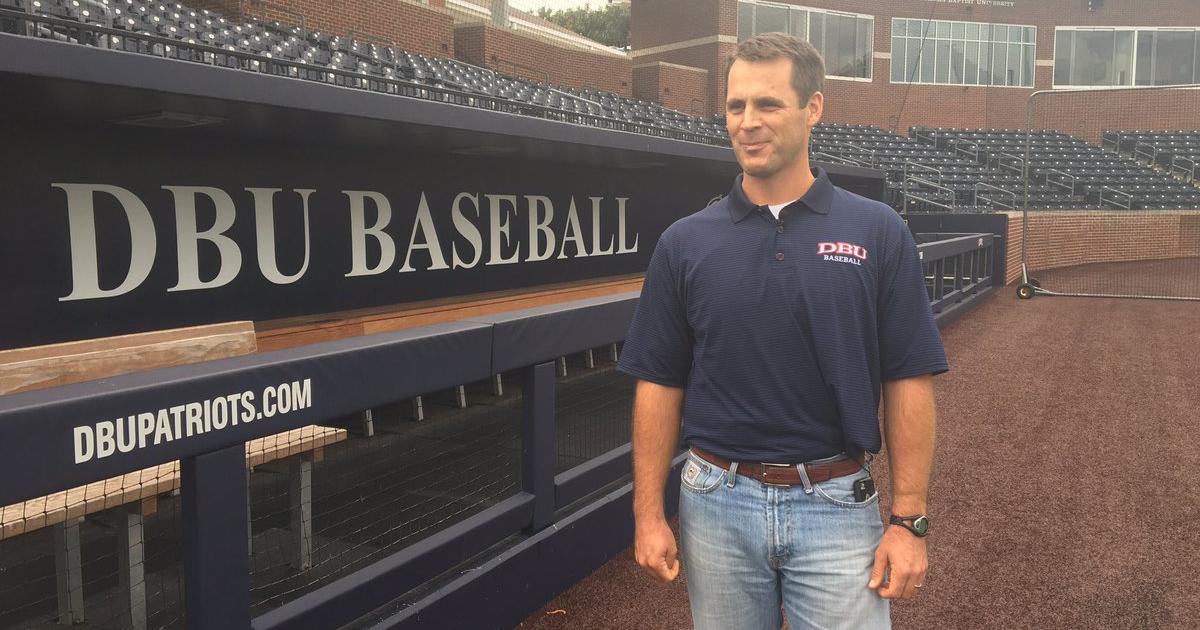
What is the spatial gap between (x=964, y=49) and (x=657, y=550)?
36487 millimetres

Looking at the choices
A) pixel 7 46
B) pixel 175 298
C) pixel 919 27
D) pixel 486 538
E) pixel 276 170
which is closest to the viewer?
pixel 486 538

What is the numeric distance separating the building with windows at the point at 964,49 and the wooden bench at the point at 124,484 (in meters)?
28.0

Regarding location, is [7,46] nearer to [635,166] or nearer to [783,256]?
[783,256]

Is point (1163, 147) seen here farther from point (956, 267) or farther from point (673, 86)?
point (956, 267)

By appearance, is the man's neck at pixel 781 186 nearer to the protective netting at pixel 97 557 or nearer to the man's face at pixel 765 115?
the man's face at pixel 765 115

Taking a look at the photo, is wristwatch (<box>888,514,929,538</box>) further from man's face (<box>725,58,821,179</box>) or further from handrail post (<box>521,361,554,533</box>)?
handrail post (<box>521,361,554,533</box>)

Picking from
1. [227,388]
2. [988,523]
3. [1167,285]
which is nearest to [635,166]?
[988,523]

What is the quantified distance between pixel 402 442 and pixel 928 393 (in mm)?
4423

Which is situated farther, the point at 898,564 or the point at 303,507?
the point at 303,507

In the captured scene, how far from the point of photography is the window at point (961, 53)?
33188mm

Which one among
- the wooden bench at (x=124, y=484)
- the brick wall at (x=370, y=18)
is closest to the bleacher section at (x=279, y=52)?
the brick wall at (x=370, y=18)

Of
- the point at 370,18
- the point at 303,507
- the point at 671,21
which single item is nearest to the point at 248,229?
the point at 303,507

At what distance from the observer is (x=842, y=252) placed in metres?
1.82

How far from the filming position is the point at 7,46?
361cm
